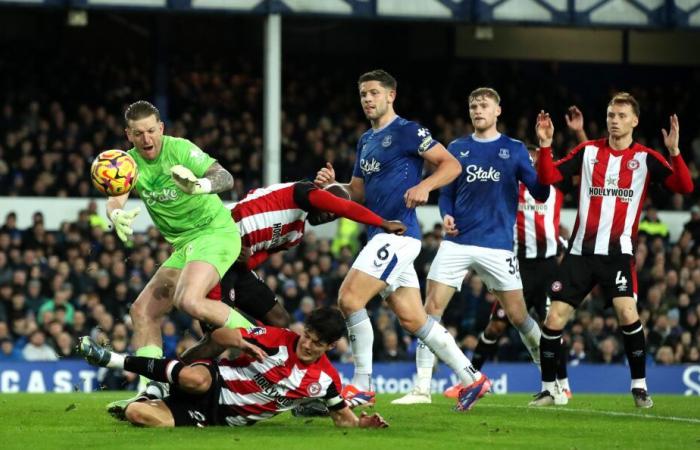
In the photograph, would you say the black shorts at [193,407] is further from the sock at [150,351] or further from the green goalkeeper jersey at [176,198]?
the green goalkeeper jersey at [176,198]

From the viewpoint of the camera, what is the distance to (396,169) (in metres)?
11.9

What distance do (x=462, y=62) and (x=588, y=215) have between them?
68.9ft

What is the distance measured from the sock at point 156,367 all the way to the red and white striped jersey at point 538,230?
6.05 meters

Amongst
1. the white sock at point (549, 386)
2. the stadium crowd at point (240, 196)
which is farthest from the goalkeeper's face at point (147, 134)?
the stadium crowd at point (240, 196)

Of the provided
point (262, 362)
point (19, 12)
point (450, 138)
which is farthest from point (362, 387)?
point (19, 12)

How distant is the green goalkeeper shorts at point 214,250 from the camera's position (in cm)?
1098

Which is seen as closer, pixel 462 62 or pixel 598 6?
pixel 598 6

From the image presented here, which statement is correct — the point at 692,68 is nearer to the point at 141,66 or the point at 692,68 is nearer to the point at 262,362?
the point at 141,66

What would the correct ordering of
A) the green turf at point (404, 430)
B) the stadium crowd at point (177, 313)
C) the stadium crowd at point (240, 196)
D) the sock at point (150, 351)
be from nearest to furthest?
the green turf at point (404, 430)
the sock at point (150, 351)
the stadium crowd at point (177, 313)
the stadium crowd at point (240, 196)

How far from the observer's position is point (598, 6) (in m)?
27.0

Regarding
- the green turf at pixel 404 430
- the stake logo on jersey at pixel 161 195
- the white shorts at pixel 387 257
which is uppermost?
the stake logo on jersey at pixel 161 195

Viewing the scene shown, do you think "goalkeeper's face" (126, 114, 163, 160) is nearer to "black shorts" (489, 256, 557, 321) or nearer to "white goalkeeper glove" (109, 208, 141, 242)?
"white goalkeeper glove" (109, 208, 141, 242)

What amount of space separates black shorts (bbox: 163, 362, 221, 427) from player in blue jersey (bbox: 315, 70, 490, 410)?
1626mm

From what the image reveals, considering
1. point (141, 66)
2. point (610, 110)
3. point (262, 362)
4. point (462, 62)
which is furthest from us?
point (462, 62)
